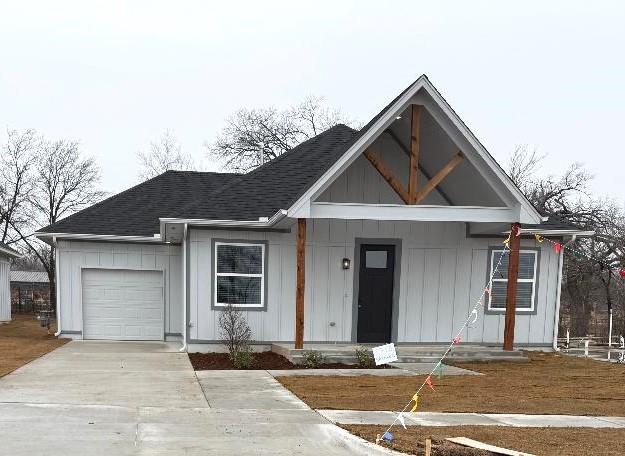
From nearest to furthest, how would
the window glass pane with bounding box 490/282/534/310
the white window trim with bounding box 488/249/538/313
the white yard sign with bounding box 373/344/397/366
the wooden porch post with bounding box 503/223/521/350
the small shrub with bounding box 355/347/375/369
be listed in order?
the white yard sign with bounding box 373/344/397/366, the small shrub with bounding box 355/347/375/369, the wooden porch post with bounding box 503/223/521/350, the white window trim with bounding box 488/249/538/313, the window glass pane with bounding box 490/282/534/310

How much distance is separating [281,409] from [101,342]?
30.0 feet

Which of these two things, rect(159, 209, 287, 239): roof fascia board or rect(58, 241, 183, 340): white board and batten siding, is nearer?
rect(159, 209, 287, 239): roof fascia board

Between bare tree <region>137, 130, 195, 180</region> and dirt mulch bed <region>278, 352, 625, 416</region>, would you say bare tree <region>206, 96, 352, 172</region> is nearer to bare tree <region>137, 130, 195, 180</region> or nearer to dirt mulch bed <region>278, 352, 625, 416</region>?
bare tree <region>137, 130, 195, 180</region>

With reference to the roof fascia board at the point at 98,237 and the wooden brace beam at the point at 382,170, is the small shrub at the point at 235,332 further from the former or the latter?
the wooden brace beam at the point at 382,170

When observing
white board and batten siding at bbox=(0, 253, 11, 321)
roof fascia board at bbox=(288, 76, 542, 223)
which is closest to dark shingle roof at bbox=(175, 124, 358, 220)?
roof fascia board at bbox=(288, 76, 542, 223)

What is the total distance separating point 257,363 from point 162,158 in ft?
116

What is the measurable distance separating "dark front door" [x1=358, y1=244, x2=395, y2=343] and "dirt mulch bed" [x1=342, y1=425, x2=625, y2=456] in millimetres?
6859

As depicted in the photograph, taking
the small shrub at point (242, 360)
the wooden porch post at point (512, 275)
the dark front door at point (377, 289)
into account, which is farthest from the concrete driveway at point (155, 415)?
the wooden porch post at point (512, 275)

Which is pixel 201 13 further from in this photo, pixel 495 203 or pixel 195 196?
pixel 495 203

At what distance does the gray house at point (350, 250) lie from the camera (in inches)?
467

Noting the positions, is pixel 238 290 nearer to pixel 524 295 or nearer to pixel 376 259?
pixel 376 259

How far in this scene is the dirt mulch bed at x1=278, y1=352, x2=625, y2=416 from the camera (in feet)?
26.5

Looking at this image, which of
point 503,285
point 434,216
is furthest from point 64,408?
point 503,285

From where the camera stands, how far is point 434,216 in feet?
39.0
